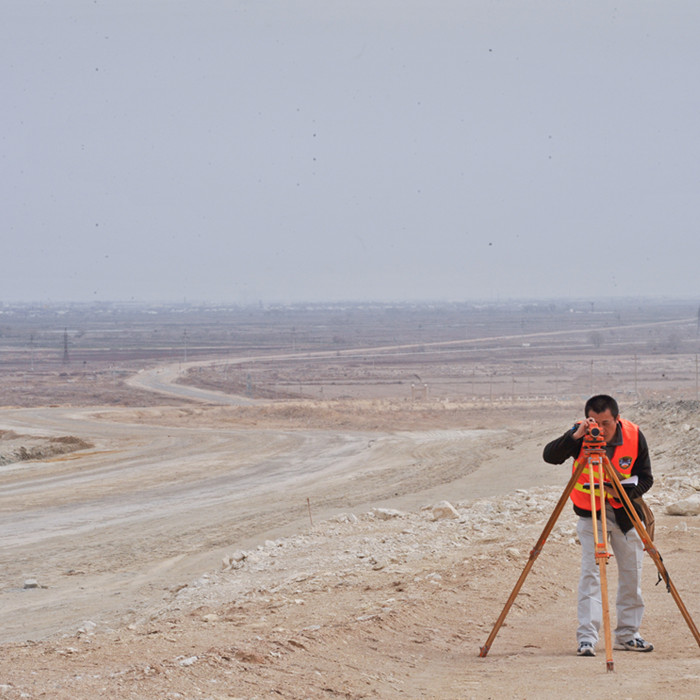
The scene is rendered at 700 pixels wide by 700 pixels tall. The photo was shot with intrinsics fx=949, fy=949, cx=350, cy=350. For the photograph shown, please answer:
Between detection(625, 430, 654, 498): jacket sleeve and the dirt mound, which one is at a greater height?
detection(625, 430, 654, 498): jacket sleeve

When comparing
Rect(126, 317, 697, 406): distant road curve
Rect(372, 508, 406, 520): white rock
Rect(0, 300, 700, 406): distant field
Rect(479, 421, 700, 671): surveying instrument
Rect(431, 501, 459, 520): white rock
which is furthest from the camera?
Rect(0, 300, 700, 406): distant field

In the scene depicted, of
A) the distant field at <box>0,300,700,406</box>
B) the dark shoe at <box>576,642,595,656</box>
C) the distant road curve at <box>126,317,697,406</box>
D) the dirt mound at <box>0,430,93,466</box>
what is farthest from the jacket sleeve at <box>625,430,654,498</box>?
the distant road curve at <box>126,317,697,406</box>

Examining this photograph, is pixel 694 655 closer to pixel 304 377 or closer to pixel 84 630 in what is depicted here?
pixel 84 630

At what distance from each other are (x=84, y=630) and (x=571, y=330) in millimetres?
148358

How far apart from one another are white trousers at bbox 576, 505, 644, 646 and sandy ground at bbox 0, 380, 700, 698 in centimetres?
25

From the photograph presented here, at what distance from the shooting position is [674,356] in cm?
9200

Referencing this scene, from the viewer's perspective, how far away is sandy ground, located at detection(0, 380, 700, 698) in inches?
243

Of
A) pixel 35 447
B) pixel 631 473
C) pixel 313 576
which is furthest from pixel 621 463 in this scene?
pixel 35 447

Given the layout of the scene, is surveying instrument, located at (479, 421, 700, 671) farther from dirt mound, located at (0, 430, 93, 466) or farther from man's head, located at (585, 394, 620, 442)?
dirt mound, located at (0, 430, 93, 466)

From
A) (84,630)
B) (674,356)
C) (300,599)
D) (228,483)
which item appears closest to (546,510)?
(300,599)

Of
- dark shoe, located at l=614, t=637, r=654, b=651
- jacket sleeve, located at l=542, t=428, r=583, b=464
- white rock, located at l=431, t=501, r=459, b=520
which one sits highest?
jacket sleeve, located at l=542, t=428, r=583, b=464

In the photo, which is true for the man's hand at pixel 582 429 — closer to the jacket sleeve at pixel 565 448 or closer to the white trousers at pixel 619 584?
the jacket sleeve at pixel 565 448

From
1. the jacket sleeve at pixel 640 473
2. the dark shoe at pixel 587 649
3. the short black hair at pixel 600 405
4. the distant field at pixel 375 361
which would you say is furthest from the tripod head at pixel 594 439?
the distant field at pixel 375 361

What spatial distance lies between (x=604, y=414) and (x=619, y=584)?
1.27 meters
